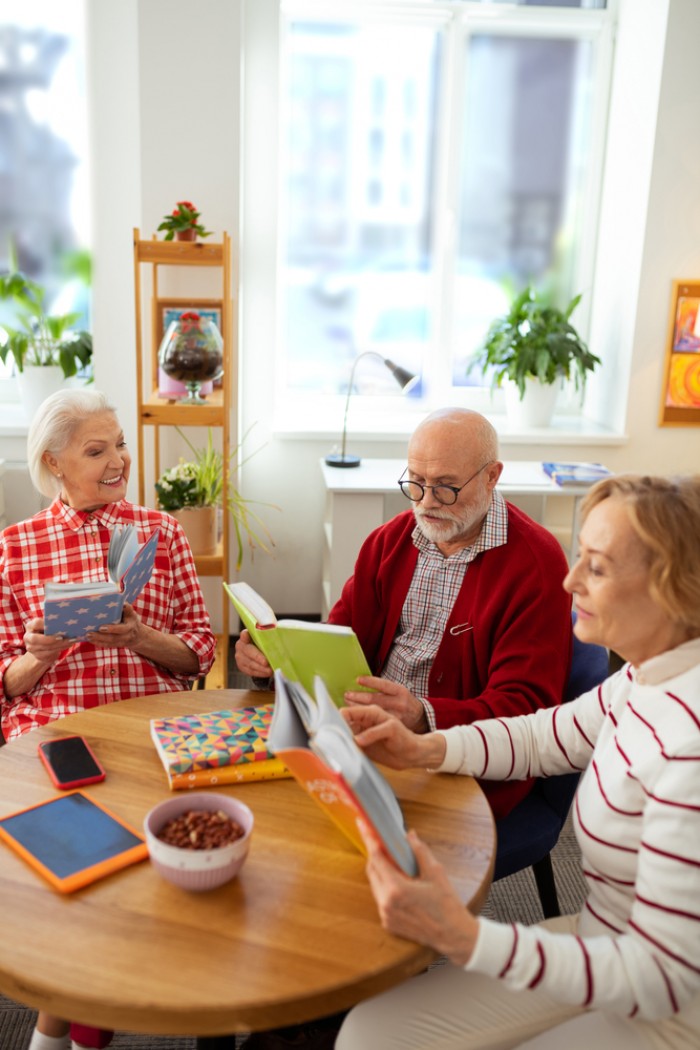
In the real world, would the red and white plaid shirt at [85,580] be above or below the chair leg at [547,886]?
above

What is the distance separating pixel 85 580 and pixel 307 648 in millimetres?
617

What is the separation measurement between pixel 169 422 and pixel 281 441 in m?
0.91

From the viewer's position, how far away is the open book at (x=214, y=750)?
1457 millimetres

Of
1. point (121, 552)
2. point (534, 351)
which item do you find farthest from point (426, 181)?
point (121, 552)

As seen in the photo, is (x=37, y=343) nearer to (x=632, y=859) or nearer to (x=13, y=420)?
(x=13, y=420)

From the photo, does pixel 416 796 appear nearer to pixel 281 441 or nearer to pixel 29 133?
pixel 281 441

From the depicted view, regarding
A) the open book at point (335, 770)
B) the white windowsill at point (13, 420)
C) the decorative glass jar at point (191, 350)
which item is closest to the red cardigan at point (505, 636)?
the open book at point (335, 770)

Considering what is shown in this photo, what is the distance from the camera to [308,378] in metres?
4.17

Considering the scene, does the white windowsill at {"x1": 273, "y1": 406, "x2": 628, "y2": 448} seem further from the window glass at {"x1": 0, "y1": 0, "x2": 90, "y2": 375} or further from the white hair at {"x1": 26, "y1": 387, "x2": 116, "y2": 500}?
the white hair at {"x1": 26, "y1": 387, "x2": 116, "y2": 500}

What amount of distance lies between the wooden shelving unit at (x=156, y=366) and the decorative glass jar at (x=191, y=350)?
6 cm

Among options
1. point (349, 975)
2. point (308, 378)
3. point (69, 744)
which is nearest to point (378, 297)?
point (308, 378)

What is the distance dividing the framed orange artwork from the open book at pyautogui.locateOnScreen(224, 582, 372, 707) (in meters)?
2.66

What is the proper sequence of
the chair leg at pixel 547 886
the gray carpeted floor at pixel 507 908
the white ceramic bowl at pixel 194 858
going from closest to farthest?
the white ceramic bowl at pixel 194 858
the gray carpeted floor at pixel 507 908
the chair leg at pixel 547 886

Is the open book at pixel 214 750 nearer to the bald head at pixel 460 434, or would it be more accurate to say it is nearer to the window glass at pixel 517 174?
the bald head at pixel 460 434
